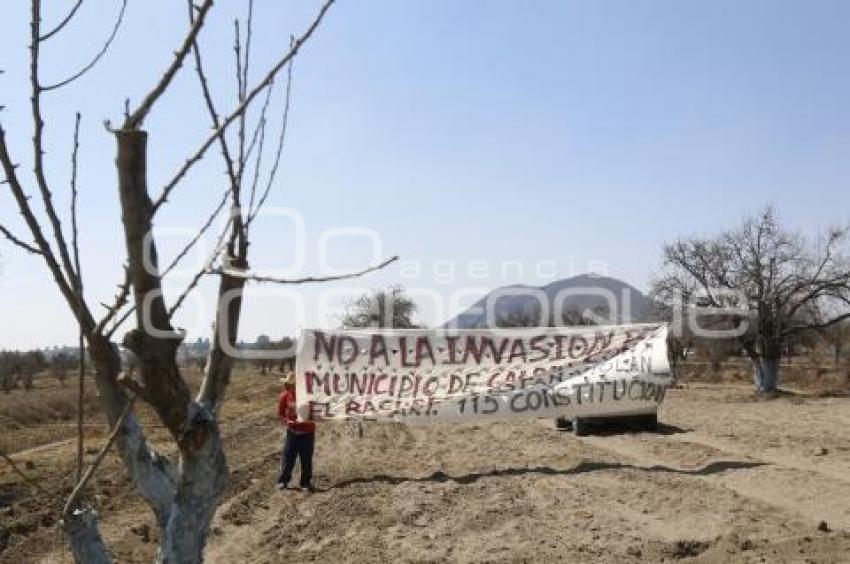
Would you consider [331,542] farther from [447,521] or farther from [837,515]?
[837,515]

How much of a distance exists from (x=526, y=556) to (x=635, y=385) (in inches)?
269

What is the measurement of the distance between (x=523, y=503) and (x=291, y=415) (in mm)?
3717

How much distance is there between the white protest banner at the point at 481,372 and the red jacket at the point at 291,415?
122cm

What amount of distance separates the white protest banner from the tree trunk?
15625 mm

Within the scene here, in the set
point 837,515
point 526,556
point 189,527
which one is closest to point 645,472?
point 837,515

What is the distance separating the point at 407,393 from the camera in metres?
13.6

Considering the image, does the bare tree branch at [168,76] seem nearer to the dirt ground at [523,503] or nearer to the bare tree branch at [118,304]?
the bare tree branch at [118,304]

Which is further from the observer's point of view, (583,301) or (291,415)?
(583,301)

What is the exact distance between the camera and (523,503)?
32.1ft

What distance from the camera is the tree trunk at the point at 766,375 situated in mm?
28125

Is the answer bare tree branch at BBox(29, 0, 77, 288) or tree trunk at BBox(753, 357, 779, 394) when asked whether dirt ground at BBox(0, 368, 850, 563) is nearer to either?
bare tree branch at BBox(29, 0, 77, 288)

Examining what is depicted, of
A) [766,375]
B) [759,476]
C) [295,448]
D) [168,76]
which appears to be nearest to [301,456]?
[295,448]

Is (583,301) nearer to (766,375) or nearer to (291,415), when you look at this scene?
(766,375)

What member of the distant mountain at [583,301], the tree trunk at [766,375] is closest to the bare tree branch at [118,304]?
the distant mountain at [583,301]
